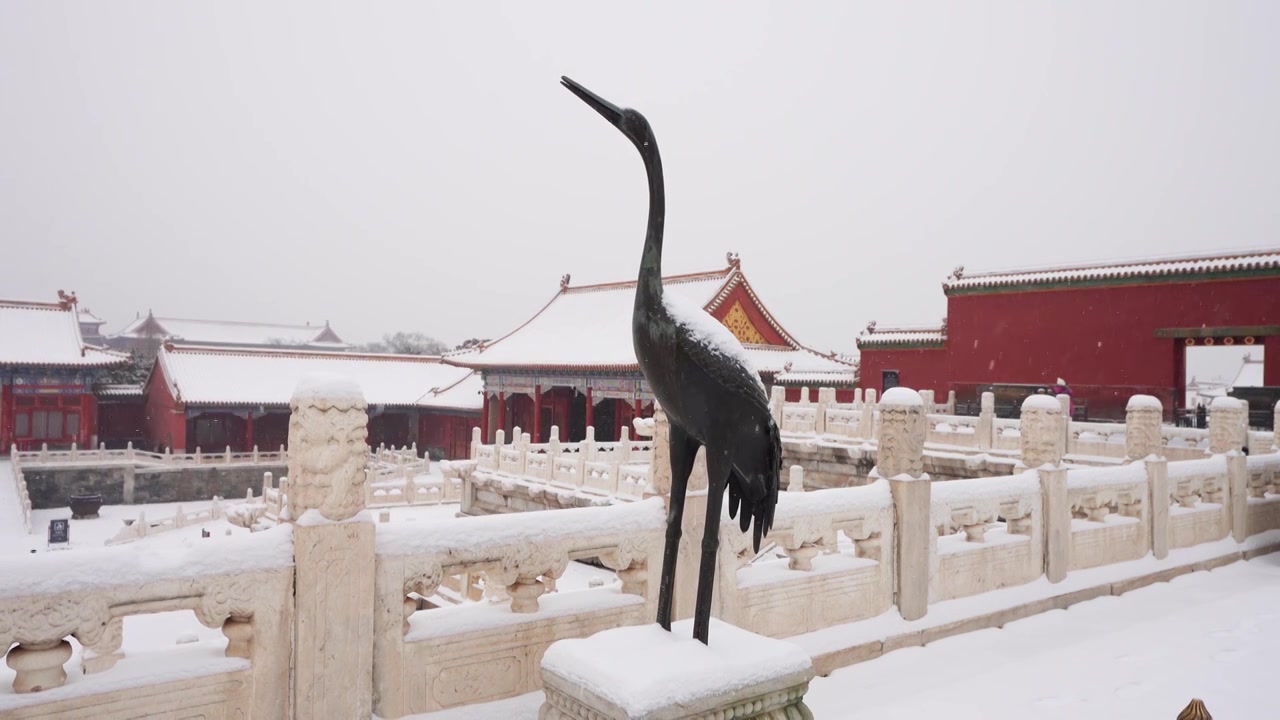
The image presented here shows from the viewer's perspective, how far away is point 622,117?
2.92 m

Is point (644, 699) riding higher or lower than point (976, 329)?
lower

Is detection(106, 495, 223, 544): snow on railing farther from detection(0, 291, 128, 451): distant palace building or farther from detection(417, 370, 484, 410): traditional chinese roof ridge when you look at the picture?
detection(417, 370, 484, 410): traditional chinese roof ridge

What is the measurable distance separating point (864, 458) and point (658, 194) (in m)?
11.5

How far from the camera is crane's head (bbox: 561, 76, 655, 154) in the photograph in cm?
274

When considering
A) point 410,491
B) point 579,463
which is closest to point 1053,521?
point 579,463

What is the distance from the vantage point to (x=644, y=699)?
2.45 meters

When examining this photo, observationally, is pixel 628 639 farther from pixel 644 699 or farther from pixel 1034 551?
pixel 1034 551

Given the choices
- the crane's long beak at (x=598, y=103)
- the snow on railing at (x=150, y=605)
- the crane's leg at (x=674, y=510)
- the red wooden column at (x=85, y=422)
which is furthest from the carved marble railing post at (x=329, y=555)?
the red wooden column at (x=85, y=422)

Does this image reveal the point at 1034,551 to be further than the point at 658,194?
Yes

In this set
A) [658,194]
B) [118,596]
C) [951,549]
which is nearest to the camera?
[118,596]

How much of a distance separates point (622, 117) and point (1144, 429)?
5.92m

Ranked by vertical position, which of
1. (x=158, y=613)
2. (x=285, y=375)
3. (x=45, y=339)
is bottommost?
(x=158, y=613)

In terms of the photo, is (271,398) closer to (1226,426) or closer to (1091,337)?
(1091,337)

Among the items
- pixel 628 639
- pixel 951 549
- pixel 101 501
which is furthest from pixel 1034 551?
pixel 101 501
